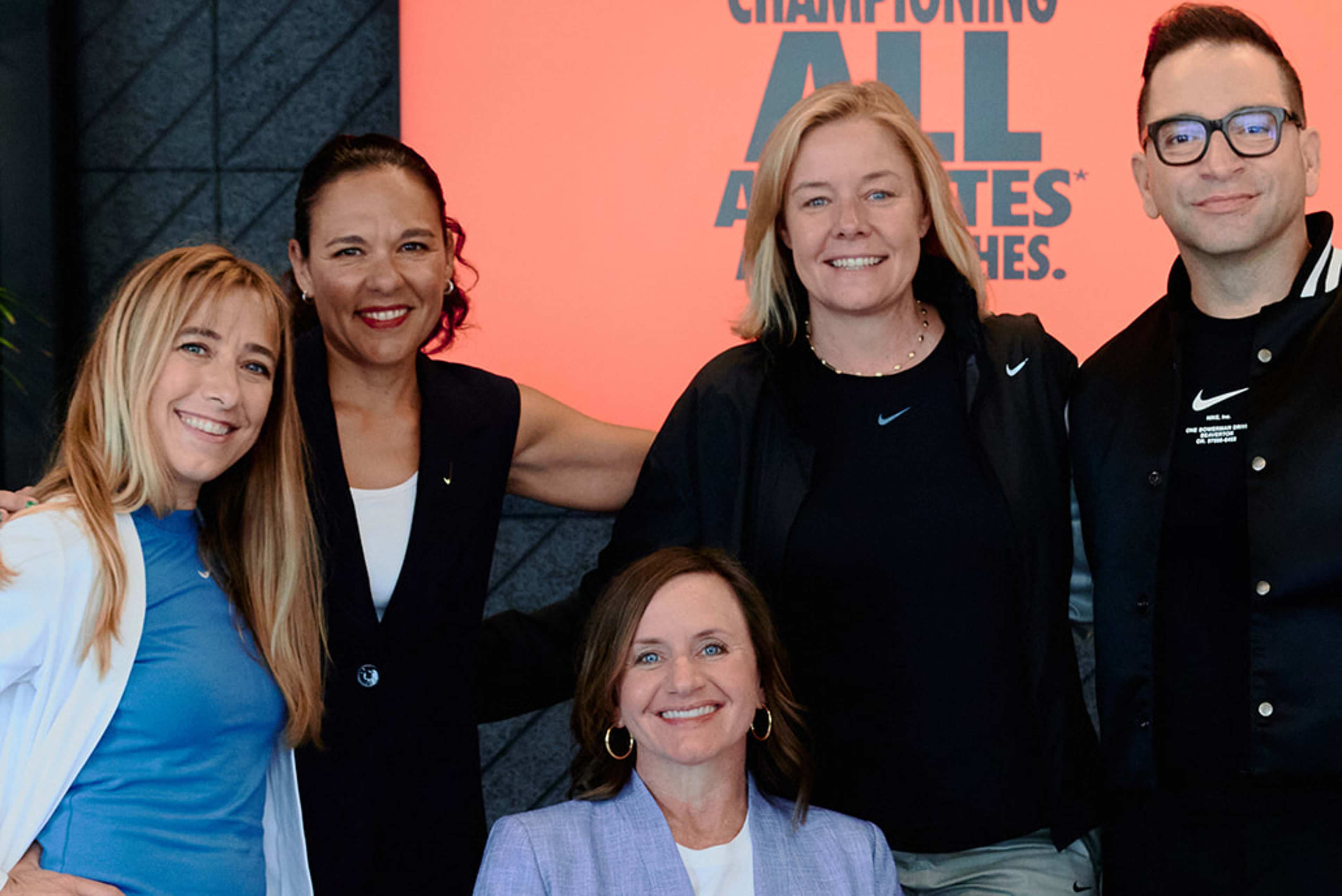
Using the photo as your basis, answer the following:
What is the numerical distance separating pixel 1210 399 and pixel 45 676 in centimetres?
166

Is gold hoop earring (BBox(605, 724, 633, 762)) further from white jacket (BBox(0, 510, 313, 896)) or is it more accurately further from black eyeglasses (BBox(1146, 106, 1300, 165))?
black eyeglasses (BBox(1146, 106, 1300, 165))

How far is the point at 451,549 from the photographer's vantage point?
2.13 m

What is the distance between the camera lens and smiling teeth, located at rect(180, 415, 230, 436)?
68.4 inches

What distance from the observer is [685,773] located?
6.37ft

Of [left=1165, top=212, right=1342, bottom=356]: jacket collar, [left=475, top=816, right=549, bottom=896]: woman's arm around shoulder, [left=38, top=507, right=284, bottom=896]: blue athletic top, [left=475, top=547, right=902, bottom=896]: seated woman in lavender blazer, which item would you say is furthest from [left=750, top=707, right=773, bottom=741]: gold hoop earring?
[left=1165, top=212, right=1342, bottom=356]: jacket collar

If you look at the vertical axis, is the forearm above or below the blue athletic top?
above

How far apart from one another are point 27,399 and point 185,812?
2.23m

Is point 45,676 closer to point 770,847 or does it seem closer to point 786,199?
point 770,847

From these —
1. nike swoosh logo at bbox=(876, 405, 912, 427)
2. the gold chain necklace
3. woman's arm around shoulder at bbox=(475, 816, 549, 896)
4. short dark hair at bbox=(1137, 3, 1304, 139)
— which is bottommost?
woman's arm around shoulder at bbox=(475, 816, 549, 896)

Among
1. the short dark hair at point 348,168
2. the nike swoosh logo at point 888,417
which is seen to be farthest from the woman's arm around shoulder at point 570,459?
the nike swoosh logo at point 888,417

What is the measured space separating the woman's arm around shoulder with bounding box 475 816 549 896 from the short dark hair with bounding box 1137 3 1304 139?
1.43 meters

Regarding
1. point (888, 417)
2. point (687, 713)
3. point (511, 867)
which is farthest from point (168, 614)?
point (888, 417)

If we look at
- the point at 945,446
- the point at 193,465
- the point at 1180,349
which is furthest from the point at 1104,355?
the point at 193,465

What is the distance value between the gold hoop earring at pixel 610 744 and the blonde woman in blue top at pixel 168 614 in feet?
1.45
